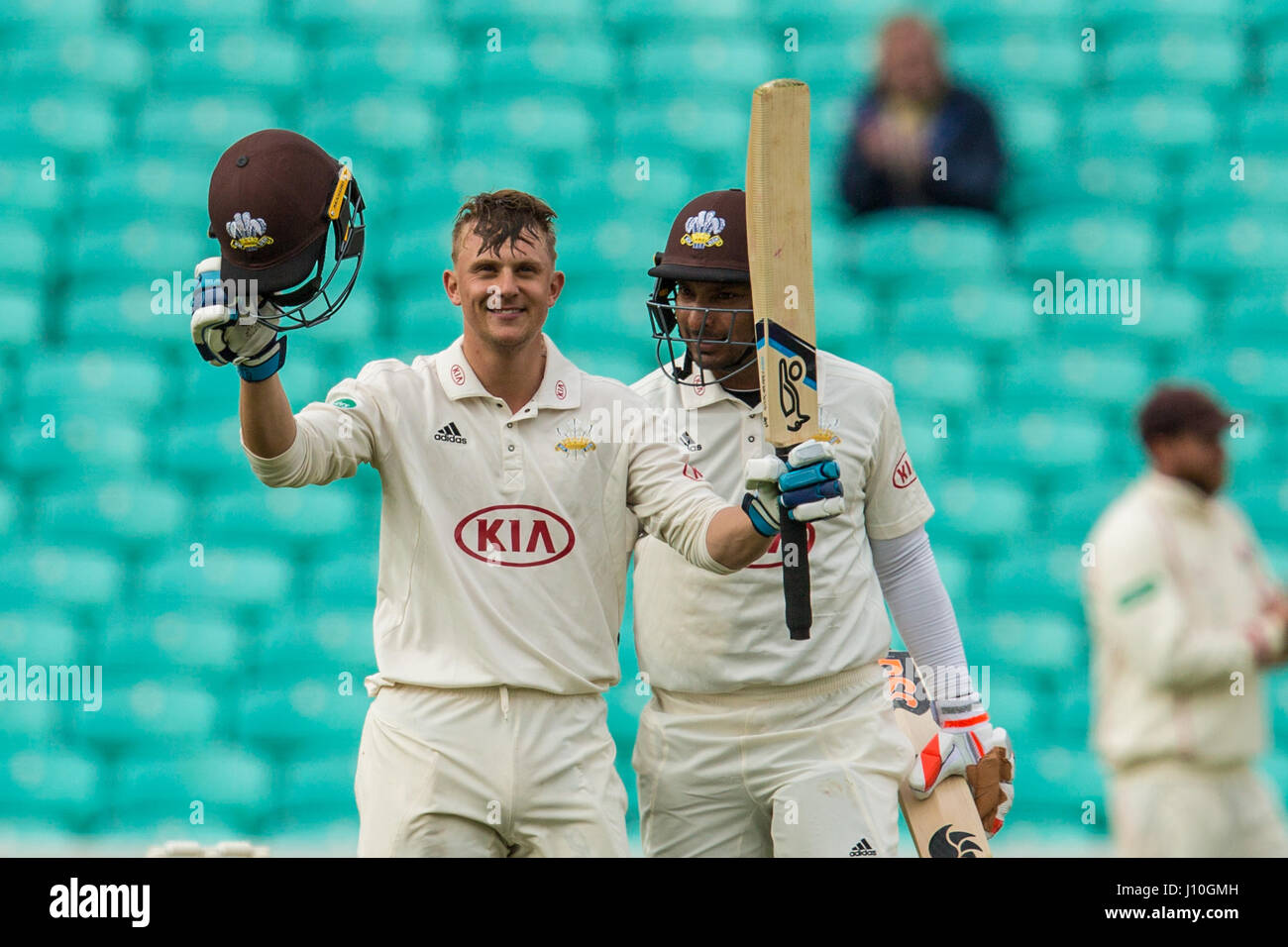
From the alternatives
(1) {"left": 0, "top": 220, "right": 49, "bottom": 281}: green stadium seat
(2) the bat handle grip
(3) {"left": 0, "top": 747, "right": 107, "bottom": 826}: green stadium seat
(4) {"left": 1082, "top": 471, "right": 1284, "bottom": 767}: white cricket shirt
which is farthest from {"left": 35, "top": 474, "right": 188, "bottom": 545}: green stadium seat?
(4) {"left": 1082, "top": 471, "right": 1284, "bottom": 767}: white cricket shirt

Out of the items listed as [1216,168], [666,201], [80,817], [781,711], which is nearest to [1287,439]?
[1216,168]

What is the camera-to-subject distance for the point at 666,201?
5652mm

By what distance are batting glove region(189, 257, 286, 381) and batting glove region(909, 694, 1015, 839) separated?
1519mm

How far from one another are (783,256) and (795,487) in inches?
17.4

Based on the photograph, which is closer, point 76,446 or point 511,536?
point 511,536

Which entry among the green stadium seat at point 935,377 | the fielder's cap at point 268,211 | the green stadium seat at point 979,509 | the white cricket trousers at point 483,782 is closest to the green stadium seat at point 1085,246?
the green stadium seat at point 935,377

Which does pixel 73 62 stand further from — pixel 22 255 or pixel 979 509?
pixel 979 509

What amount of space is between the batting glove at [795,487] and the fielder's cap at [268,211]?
0.79 meters

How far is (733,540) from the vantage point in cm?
277

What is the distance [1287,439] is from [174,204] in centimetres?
371

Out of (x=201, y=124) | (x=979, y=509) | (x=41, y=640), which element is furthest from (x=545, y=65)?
(x=41, y=640)

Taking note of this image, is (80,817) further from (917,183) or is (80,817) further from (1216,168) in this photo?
(1216,168)

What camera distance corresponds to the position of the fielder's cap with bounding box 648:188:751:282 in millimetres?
3230
